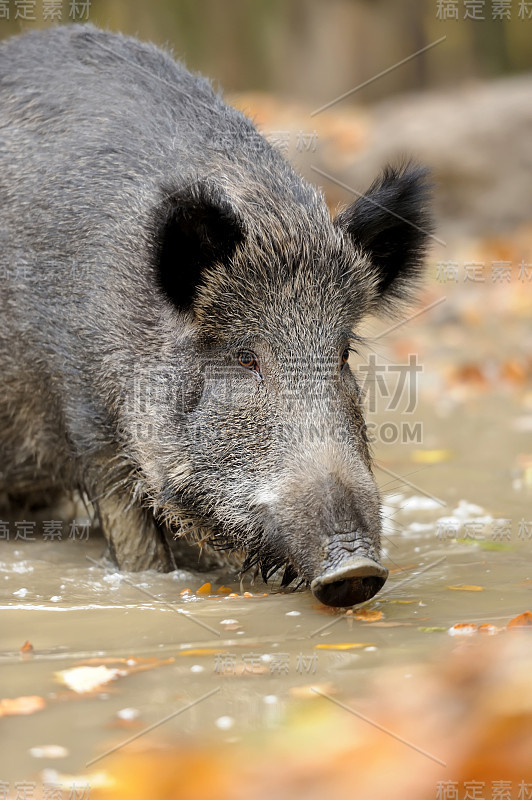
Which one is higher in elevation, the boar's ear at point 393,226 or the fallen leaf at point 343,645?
the boar's ear at point 393,226

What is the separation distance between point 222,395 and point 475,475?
249cm

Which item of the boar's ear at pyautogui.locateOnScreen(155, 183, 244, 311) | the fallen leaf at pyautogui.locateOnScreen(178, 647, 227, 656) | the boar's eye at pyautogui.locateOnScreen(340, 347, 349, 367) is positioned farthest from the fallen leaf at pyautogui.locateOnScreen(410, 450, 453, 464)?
the fallen leaf at pyautogui.locateOnScreen(178, 647, 227, 656)

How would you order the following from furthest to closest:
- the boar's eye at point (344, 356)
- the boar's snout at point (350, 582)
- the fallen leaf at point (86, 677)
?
the boar's eye at point (344, 356), the boar's snout at point (350, 582), the fallen leaf at point (86, 677)

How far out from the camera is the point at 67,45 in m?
5.57

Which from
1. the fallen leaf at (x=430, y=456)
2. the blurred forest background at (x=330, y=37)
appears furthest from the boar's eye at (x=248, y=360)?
the blurred forest background at (x=330, y=37)

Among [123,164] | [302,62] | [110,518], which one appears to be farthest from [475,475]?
[302,62]

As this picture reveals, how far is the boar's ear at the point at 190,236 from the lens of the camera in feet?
14.3

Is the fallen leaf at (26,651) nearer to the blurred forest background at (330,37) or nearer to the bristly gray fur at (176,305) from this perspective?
the bristly gray fur at (176,305)

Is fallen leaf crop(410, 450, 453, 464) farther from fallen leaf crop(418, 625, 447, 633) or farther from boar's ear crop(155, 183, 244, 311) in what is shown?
fallen leaf crop(418, 625, 447, 633)

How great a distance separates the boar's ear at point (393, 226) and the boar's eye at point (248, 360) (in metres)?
0.82

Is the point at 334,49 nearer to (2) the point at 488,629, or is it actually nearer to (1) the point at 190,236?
(1) the point at 190,236

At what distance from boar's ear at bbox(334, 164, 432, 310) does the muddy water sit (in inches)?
49.9

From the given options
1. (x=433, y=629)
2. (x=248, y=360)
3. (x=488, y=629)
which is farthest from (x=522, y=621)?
(x=248, y=360)

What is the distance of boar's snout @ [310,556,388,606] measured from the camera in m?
3.62
